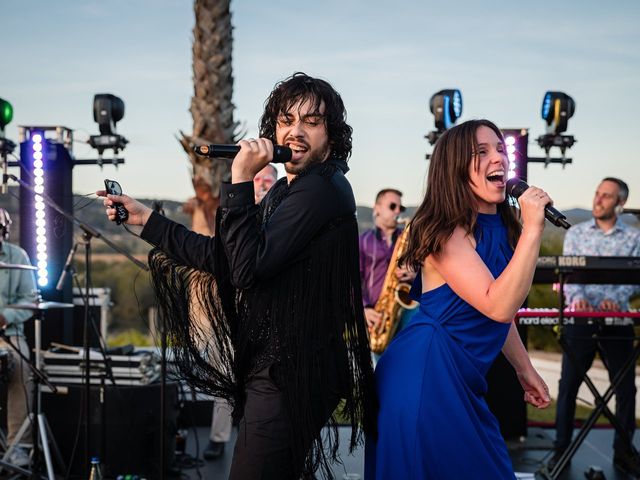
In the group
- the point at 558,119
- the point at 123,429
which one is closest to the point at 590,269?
the point at 558,119

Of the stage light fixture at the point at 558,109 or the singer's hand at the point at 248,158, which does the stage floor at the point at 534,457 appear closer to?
the stage light fixture at the point at 558,109

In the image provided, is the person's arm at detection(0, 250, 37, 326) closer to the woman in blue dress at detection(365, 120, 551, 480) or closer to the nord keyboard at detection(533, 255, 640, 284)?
the nord keyboard at detection(533, 255, 640, 284)

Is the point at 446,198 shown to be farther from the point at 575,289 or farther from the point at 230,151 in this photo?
the point at 575,289

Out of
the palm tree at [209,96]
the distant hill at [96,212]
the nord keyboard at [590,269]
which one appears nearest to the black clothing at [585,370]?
the distant hill at [96,212]

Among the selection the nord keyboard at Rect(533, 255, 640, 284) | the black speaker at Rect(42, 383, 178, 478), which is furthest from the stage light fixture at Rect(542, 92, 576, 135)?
the black speaker at Rect(42, 383, 178, 478)

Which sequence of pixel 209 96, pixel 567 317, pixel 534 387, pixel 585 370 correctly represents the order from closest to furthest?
1. pixel 534 387
2. pixel 567 317
3. pixel 585 370
4. pixel 209 96

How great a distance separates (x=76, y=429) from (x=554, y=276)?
3.45m

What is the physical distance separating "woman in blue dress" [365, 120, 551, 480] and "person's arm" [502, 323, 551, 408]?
30cm

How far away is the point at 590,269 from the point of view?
4.79m

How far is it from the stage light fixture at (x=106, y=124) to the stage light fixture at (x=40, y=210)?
19.0 inches

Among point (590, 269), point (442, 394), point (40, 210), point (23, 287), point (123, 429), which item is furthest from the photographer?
point (40, 210)

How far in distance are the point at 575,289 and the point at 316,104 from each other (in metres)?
4.00

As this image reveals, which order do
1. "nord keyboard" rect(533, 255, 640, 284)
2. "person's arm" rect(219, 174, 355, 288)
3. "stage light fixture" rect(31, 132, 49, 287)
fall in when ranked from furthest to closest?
"stage light fixture" rect(31, 132, 49, 287), "nord keyboard" rect(533, 255, 640, 284), "person's arm" rect(219, 174, 355, 288)

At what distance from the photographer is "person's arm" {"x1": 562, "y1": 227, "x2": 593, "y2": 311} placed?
5691mm
